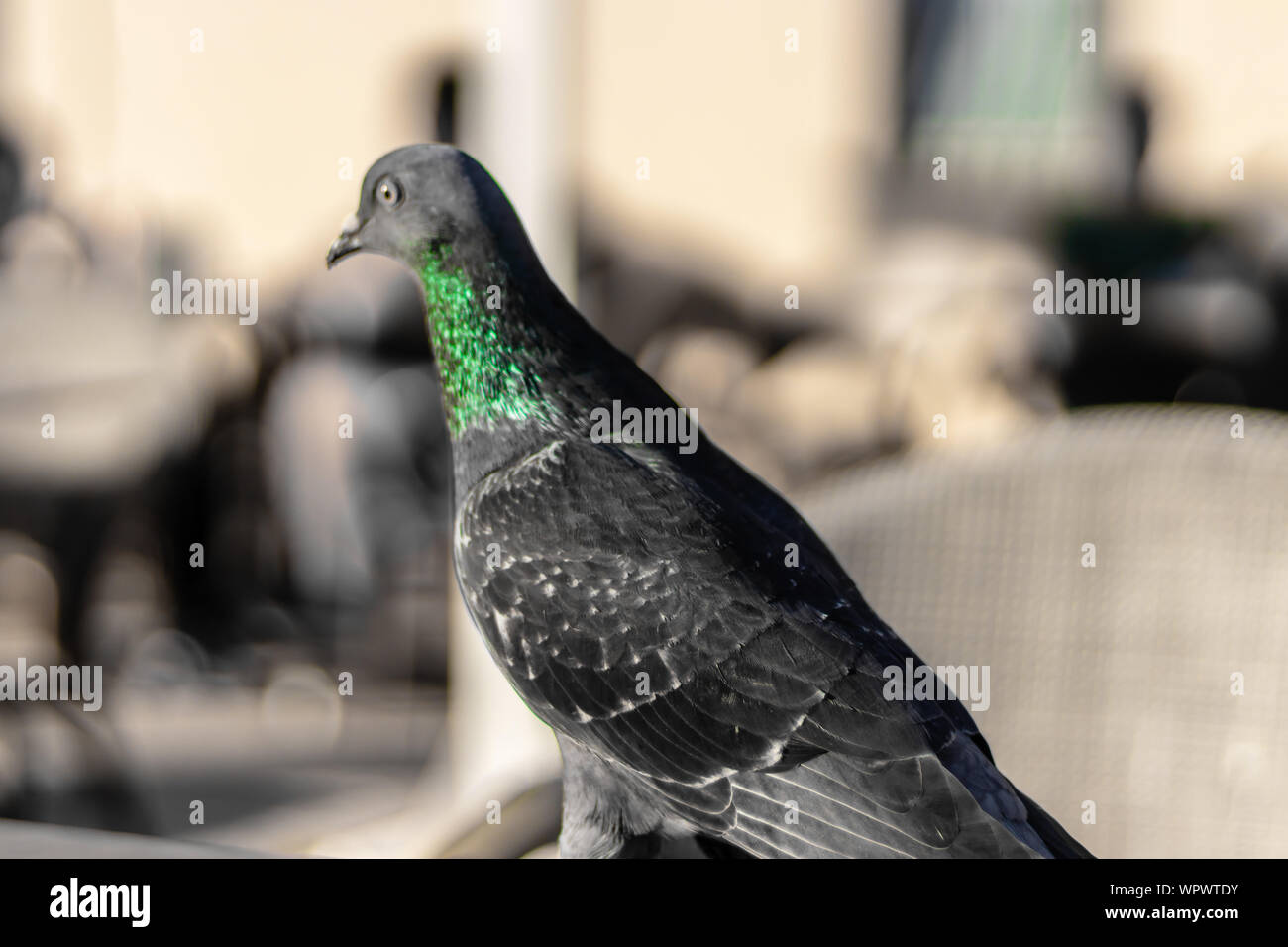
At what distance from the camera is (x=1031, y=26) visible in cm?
639

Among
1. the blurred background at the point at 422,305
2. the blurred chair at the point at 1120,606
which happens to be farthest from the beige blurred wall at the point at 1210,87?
the blurred chair at the point at 1120,606

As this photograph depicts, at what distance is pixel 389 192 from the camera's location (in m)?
1.03

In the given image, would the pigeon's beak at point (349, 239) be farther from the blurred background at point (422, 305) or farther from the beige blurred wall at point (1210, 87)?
the beige blurred wall at point (1210, 87)

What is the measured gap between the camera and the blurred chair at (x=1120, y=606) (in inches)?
63.6

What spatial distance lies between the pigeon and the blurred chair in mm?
659

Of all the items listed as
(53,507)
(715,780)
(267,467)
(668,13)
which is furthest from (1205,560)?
(668,13)

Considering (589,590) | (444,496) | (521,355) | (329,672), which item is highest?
(521,355)

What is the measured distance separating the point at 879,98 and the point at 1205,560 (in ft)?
15.9

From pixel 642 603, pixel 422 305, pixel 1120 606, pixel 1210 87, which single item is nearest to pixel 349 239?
pixel 642 603

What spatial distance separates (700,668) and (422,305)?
225cm

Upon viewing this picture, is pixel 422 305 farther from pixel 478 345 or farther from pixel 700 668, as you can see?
pixel 700 668

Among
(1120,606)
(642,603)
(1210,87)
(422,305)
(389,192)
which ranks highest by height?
(1210,87)

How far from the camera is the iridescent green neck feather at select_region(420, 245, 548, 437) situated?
3.50 ft
